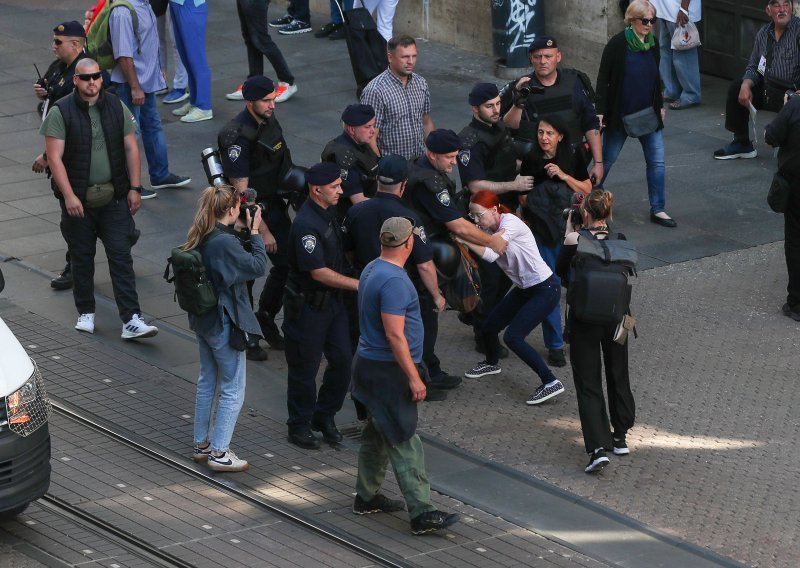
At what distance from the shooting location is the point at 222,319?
8633mm

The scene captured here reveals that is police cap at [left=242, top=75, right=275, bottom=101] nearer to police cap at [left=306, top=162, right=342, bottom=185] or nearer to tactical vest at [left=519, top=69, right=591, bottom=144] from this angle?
police cap at [left=306, top=162, right=342, bottom=185]

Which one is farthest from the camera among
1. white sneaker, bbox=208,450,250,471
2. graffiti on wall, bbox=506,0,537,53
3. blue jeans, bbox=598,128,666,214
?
graffiti on wall, bbox=506,0,537,53

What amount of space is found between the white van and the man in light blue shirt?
5862 mm

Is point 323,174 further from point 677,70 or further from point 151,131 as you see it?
point 677,70

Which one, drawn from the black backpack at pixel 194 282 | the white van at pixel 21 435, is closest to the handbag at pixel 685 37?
the black backpack at pixel 194 282

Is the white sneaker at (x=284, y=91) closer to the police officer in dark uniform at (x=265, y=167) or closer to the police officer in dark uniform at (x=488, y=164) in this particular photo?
the police officer in dark uniform at (x=265, y=167)

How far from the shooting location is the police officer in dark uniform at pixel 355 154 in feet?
32.5

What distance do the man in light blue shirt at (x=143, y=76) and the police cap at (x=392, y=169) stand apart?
498 centimetres

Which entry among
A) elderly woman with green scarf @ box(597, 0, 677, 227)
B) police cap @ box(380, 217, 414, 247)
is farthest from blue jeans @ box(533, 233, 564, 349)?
police cap @ box(380, 217, 414, 247)

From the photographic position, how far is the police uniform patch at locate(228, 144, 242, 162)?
1020 cm

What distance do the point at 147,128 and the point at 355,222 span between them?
4.92 meters

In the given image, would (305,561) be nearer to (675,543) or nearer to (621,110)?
(675,543)

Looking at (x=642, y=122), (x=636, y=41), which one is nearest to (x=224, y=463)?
(x=642, y=122)

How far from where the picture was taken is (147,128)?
13.7 meters
